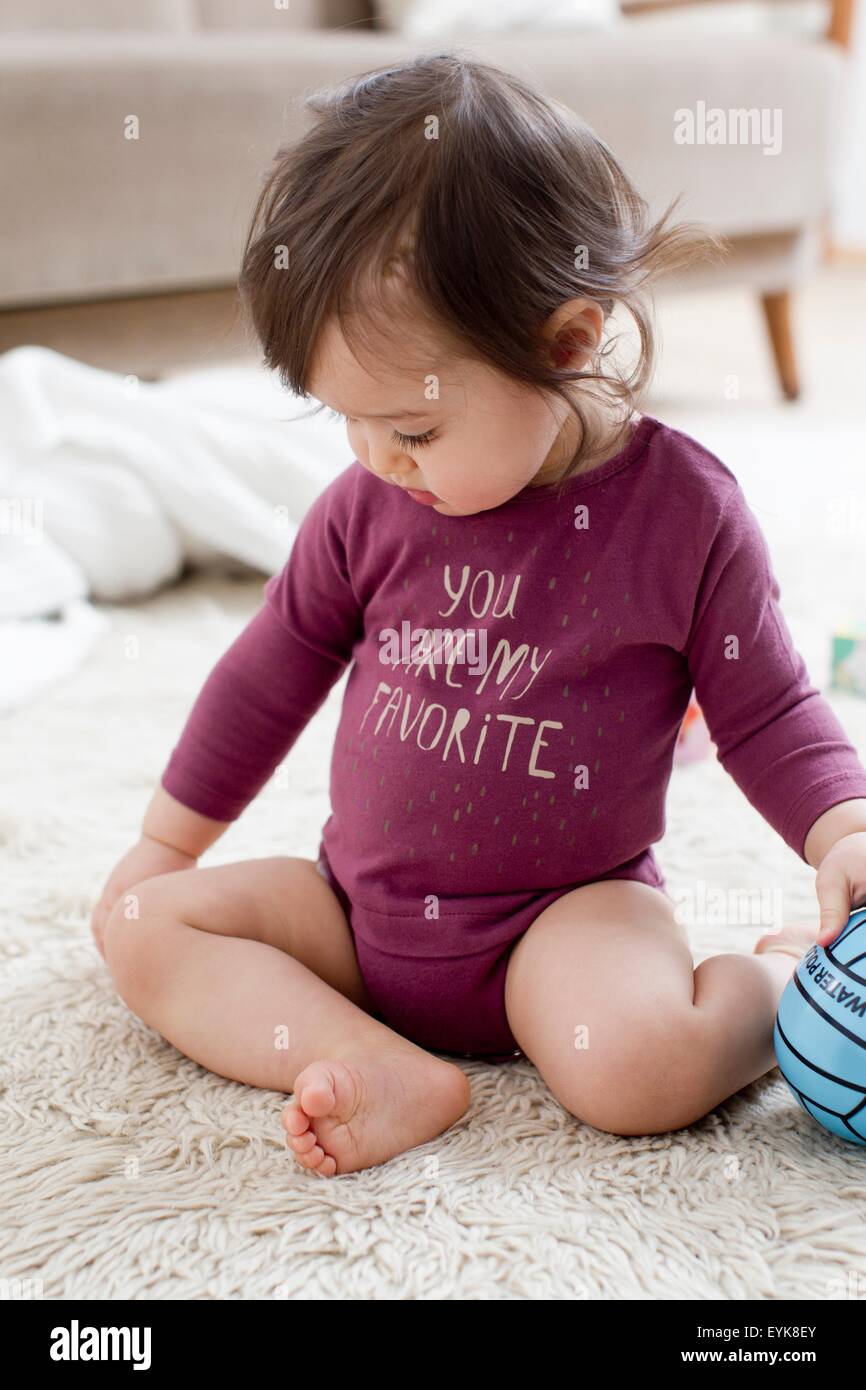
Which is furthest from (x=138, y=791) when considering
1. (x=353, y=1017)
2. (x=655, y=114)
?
(x=655, y=114)

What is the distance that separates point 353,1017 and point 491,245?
377 mm

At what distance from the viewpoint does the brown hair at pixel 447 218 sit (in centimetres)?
61

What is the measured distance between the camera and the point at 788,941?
30.3 inches

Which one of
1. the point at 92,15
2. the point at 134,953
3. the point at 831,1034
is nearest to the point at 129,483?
the point at 134,953

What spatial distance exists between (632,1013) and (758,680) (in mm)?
185

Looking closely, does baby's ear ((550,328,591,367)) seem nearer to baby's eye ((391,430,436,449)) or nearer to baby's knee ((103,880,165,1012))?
baby's eye ((391,430,436,449))

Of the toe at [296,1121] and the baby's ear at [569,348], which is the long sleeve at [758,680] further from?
the toe at [296,1121]

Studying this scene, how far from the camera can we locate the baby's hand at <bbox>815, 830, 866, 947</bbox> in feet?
2.14

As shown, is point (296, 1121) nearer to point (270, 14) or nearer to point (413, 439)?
point (413, 439)

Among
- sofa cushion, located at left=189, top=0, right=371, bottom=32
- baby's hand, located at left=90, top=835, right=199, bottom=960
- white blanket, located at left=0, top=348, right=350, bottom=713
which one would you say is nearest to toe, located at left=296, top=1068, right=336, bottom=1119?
baby's hand, located at left=90, top=835, right=199, bottom=960

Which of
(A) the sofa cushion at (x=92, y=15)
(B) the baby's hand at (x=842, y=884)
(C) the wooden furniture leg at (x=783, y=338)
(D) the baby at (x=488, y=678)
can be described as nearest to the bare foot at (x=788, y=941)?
(D) the baby at (x=488, y=678)

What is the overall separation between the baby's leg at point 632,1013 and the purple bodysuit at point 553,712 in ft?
0.09

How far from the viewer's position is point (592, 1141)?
0.65 metres
